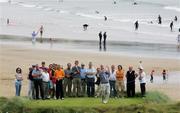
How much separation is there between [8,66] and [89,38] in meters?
17.2

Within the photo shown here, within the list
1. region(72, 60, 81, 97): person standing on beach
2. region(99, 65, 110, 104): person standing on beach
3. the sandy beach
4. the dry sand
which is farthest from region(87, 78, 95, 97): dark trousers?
the dry sand

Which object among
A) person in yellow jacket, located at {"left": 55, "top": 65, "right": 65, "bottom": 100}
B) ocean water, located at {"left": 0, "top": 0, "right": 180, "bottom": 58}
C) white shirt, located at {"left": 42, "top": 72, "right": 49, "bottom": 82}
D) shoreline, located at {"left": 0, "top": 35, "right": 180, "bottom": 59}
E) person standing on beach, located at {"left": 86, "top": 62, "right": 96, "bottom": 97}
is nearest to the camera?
person in yellow jacket, located at {"left": 55, "top": 65, "right": 65, "bottom": 100}

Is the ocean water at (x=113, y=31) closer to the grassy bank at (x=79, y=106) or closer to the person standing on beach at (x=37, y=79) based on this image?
the person standing on beach at (x=37, y=79)

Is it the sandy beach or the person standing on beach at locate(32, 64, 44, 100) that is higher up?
the sandy beach

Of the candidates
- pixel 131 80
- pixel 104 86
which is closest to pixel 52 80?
pixel 104 86

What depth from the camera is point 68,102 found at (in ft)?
68.0

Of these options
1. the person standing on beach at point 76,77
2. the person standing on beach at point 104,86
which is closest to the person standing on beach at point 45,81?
the person standing on beach at point 76,77

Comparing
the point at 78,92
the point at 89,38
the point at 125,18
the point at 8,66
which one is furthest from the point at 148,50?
the point at 125,18

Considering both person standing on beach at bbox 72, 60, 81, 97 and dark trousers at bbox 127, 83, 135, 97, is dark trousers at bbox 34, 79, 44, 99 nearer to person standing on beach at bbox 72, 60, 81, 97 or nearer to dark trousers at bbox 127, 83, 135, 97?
person standing on beach at bbox 72, 60, 81, 97

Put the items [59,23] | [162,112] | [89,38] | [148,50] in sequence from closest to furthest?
[162,112], [148,50], [89,38], [59,23]

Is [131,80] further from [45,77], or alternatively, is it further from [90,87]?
[45,77]

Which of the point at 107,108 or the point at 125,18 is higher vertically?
the point at 125,18

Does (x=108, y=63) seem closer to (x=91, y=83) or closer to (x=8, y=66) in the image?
(x=8, y=66)

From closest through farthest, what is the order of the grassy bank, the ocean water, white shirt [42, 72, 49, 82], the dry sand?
the grassy bank < white shirt [42, 72, 49, 82] < the dry sand < the ocean water
